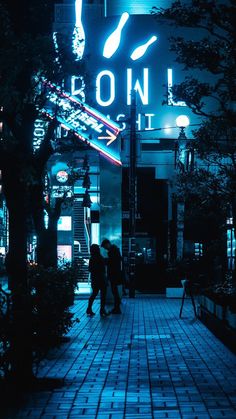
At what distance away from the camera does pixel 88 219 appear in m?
35.1

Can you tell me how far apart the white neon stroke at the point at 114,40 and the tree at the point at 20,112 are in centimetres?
2619

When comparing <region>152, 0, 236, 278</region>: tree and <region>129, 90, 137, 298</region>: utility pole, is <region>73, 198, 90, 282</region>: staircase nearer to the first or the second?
<region>129, 90, 137, 298</region>: utility pole

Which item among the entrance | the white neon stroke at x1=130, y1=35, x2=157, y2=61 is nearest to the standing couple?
the entrance

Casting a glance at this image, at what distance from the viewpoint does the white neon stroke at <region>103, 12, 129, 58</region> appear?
37.1 meters

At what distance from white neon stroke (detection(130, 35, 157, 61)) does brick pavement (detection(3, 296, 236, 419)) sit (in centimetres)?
2246

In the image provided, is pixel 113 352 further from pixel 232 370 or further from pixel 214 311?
pixel 214 311

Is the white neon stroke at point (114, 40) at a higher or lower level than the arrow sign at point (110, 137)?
higher

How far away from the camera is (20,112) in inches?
403

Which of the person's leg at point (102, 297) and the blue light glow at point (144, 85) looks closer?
the person's leg at point (102, 297)

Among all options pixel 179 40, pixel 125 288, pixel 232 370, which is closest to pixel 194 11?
pixel 179 40

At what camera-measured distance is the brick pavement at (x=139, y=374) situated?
7.86 metres

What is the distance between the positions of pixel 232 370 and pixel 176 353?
206 cm

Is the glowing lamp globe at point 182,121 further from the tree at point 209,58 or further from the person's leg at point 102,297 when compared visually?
the tree at point 209,58

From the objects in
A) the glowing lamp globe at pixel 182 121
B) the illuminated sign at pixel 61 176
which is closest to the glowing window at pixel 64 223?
the illuminated sign at pixel 61 176
